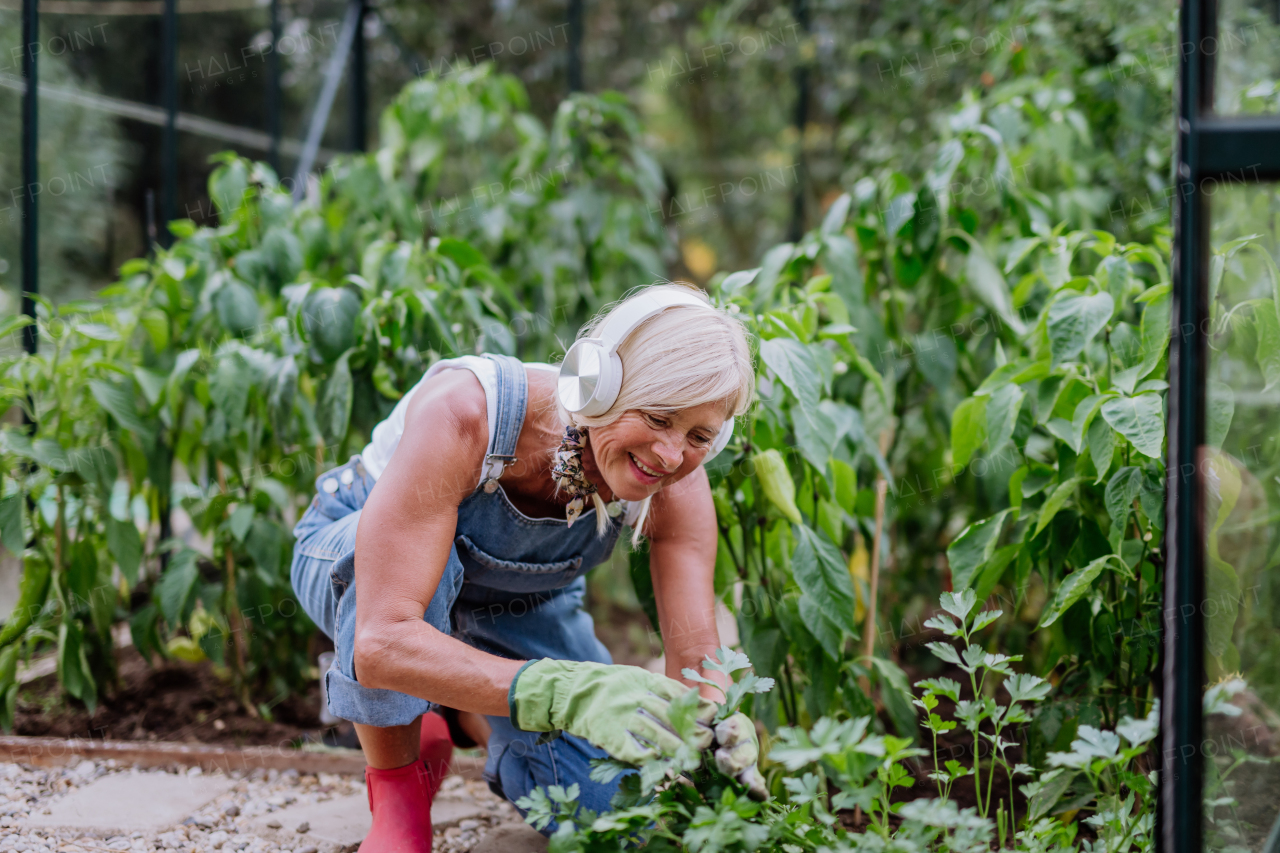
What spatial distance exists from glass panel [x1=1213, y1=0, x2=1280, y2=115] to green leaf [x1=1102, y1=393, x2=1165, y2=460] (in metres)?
0.36

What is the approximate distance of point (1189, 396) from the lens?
836mm

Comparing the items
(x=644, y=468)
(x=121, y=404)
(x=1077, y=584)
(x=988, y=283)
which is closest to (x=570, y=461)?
(x=644, y=468)

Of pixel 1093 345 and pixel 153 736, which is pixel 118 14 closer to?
pixel 153 736

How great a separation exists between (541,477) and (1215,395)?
81 centimetres

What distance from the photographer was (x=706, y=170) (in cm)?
614

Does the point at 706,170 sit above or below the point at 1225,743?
above

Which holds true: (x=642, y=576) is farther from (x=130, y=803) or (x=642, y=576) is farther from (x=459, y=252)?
(x=130, y=803)

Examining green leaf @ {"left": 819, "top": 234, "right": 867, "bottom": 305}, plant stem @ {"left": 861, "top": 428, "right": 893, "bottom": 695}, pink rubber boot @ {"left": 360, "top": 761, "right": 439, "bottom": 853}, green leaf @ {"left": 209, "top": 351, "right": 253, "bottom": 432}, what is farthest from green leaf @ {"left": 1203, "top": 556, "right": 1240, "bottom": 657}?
green leaf @ {"left": 209, "top": 351, "right": 253, "bottom": 432}

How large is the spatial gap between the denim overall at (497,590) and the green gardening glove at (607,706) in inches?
8.7

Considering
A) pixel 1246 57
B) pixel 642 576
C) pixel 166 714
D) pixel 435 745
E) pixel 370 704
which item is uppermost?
pixel 1246 57

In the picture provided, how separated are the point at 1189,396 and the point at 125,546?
172 centimetres

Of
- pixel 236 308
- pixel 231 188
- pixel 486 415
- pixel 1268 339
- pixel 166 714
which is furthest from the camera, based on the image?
pixel 231 188

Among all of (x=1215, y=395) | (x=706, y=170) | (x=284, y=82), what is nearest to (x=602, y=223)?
(x=284, y=82)

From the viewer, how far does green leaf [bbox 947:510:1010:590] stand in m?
1.31
